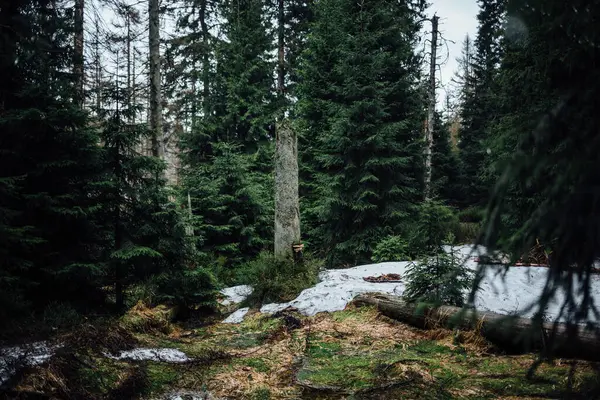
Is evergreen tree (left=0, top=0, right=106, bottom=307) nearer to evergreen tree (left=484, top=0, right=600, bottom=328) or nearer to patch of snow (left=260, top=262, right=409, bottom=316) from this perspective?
patch of snow (left=260, top=262, right=409, bottom=316)

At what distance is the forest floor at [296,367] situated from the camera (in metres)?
3.15

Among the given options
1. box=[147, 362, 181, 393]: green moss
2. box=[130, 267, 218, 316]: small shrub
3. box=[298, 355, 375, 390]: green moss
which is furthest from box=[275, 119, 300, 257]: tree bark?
box=[147, 362, 181, 393]: green moss

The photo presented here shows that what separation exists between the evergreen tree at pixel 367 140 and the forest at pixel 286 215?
0.28ft

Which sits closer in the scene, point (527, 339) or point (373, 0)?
point (527, 339)

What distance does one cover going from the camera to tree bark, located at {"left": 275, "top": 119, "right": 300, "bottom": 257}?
374 inches

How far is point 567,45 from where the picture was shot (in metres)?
1.78

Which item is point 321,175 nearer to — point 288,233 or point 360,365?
point 288,233

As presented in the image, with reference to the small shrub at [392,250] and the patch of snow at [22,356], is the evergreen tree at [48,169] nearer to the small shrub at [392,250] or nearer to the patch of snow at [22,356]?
the patch of snow at [22,356]

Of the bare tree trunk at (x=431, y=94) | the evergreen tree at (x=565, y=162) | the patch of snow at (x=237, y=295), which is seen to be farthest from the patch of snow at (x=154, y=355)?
the bare tree trunk at (x=431, y=94)

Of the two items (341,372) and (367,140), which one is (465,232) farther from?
(341,372)

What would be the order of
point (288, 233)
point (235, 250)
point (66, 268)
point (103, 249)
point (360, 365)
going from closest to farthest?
point (360, 365), point (66, 268), point (103, 249), point (288, 233), point (235, 250)

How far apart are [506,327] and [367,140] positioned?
37.5 ft

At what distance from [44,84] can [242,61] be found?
43.9 feet

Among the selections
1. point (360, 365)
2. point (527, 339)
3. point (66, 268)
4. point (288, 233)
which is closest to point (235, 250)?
point (288, 233)
